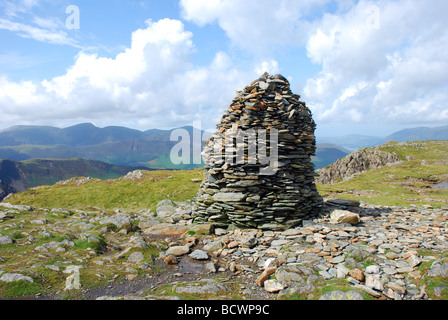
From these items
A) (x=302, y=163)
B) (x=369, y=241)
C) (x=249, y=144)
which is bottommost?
(x=369, y=241)

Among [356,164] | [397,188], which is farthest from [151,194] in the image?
[356,164]

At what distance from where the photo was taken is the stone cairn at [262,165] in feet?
47.2

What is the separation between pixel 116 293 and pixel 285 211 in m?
9.54

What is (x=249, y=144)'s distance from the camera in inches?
578

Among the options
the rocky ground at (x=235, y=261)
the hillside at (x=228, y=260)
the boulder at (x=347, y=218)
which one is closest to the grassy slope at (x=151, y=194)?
the hillside at (x=228, y=260)

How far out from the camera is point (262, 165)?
1458 cm

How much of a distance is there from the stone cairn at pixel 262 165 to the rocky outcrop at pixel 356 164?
235ft

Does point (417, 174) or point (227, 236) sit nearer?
point (227, 236)

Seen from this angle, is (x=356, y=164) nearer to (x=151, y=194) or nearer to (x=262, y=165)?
(x=151, y=194)

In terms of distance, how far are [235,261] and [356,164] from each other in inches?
3469

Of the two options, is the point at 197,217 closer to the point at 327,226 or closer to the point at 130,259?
the point at 130,259

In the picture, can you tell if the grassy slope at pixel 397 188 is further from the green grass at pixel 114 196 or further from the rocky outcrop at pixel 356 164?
the green grass at pixel 114 196

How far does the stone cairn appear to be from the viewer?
14383 mm
